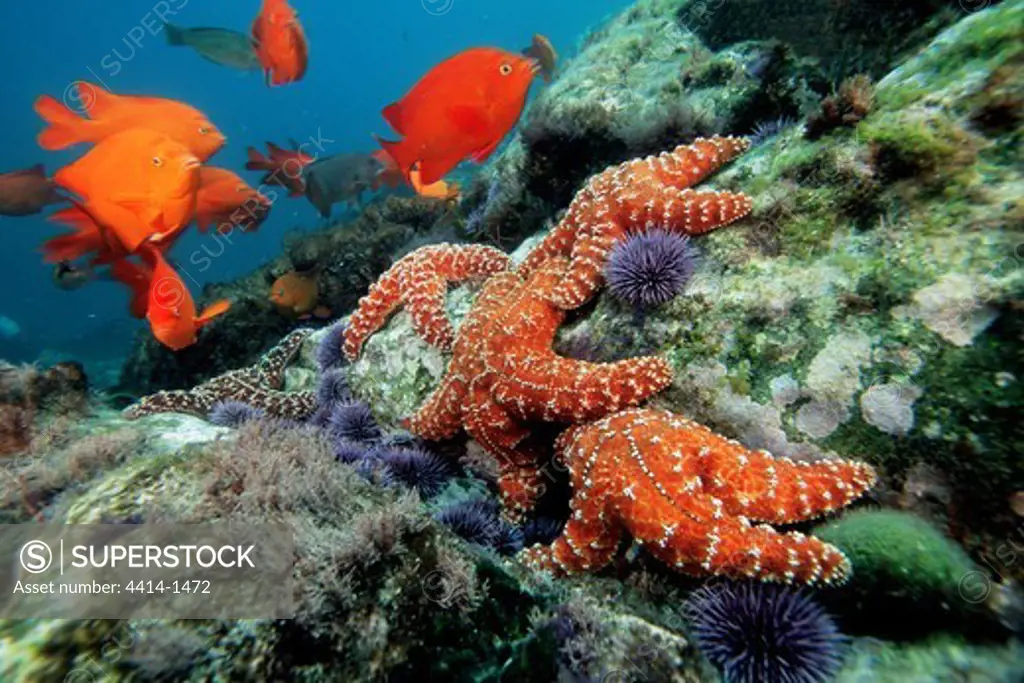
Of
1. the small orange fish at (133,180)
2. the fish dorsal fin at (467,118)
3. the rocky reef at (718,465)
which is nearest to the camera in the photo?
the rocky reef at (718,465)

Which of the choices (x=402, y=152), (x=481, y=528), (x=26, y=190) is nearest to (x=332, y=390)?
(x=402, y=152)

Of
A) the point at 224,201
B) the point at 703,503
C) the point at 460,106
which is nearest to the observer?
the point at 703,503

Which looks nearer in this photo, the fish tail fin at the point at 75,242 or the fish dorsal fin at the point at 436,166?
the fish dorsal fin at the point at 436,166

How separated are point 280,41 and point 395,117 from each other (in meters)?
4.89

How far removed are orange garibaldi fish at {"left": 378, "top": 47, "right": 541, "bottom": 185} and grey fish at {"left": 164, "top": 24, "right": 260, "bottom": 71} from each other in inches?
270

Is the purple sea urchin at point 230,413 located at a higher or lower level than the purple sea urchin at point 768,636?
higher

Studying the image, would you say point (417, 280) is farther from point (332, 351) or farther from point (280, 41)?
point (280, 41)

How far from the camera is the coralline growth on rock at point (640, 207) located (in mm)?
4098

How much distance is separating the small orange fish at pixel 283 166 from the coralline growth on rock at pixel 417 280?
5.46m

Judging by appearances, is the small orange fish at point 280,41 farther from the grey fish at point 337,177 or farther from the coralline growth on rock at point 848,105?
the coralline growth on rock at point 848,105

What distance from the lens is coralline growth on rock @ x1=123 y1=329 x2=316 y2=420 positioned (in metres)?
6.61

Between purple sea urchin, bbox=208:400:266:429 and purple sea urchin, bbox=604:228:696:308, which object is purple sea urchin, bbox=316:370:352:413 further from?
purple sea urchin, bbox=604:228:696:308

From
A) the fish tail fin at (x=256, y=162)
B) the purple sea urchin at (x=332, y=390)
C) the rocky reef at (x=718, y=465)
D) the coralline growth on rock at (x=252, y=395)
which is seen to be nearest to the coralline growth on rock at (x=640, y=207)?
the rocky reef at (x=718, y=465)

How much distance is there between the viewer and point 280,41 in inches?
328
